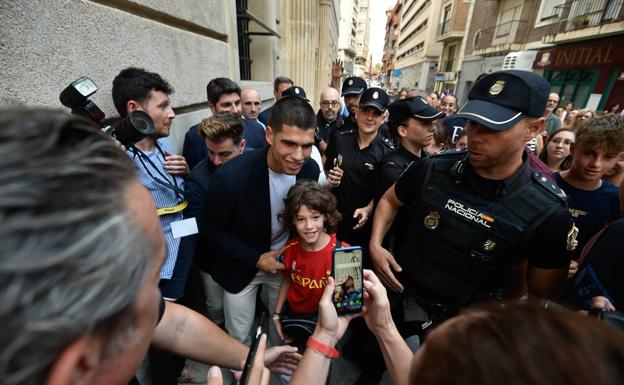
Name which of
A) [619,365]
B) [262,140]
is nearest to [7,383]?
[619,365]

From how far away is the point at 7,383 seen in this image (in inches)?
15.5

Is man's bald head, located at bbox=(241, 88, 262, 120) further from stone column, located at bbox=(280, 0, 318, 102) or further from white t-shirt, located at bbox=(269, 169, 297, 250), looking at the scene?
stone column, located at bbox=(280, 0, 318, 102)

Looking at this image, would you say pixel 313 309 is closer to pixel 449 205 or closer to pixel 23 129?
pixel 449 205

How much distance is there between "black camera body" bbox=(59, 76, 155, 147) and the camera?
4.33 feet

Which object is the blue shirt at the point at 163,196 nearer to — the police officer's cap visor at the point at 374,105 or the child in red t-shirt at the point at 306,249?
the child in red t-shirt at the point at 306,249

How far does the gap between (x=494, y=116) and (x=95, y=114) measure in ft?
6.91

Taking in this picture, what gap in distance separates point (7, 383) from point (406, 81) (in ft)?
176

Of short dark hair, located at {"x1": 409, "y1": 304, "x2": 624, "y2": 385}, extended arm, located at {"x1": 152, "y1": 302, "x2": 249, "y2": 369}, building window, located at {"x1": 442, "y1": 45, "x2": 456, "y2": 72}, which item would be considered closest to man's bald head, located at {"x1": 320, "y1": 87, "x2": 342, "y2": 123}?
extended arm, located at {"x1": 152, "y1": 302, "x2": 249, "y2": 369}

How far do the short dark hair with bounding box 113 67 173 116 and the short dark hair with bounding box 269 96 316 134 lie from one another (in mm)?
878

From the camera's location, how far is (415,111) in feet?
8.63

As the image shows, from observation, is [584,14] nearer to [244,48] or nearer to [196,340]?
[244,48]

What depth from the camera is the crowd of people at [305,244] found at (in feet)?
1.43

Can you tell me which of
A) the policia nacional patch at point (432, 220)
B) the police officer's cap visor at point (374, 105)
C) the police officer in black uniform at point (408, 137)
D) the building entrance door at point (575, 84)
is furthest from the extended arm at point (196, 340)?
the building entrance door at point (575, 84)

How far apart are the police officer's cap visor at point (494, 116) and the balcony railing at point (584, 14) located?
51.0 ft
